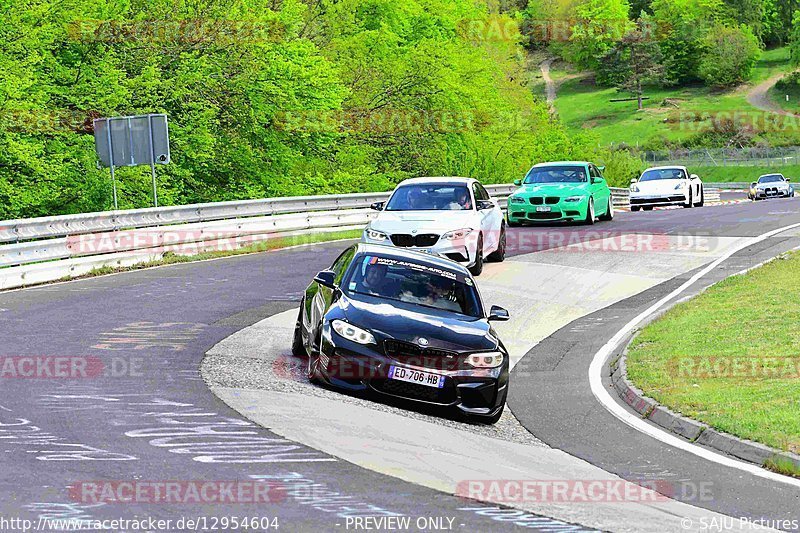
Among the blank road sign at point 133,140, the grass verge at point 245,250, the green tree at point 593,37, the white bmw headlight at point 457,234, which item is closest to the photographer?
the white bmw headlight at point 457,234

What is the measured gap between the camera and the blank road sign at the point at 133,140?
26125mm

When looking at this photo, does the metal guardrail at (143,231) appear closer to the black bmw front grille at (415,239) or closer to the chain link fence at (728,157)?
the black bmw front grille at (415,239)

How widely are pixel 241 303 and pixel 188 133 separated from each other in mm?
21736

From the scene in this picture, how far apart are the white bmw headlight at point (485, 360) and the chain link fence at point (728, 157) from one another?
343ft

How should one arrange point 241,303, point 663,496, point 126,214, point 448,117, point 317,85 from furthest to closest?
point 448,117 → point 317,85 → point 126,214 → point 241,303 → point 663,496

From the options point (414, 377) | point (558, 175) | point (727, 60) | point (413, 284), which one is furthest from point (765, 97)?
point (414, 377)

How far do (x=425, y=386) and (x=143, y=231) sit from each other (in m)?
14.1

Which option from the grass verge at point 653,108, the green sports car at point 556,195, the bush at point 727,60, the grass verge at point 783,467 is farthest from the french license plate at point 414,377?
the bush at point 727,60

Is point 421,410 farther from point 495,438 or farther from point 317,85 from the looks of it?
point 317,85

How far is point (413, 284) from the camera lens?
1275 centimetres

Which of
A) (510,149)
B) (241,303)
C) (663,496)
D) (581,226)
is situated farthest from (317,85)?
(663,496)

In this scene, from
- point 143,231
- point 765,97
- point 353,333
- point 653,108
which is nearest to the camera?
point 353,333

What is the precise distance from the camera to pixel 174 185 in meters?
38.4

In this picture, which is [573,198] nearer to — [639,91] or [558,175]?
[558,175]
